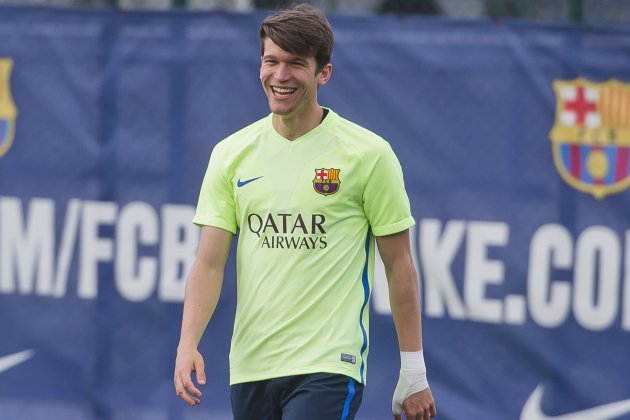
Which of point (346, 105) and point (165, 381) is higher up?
point (346, 105)

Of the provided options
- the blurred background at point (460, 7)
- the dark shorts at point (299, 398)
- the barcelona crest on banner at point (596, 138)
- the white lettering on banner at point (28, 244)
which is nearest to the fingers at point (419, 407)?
the dark shorts at point (299, 398)

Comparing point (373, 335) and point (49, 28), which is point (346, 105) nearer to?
point (373, 335)

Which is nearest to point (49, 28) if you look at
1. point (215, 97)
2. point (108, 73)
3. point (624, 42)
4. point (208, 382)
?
point (108, 73)

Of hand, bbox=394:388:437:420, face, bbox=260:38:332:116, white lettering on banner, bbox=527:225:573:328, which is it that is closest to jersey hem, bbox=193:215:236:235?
face, bbox=260:38:332:116

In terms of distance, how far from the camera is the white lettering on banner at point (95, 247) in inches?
233

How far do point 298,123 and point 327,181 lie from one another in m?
0.23

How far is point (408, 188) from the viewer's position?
225 inches

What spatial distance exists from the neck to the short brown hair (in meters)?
0.17

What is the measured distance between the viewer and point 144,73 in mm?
5977

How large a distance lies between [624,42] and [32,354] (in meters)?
3.48

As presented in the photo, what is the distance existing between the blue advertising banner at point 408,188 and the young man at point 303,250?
1.95 meters

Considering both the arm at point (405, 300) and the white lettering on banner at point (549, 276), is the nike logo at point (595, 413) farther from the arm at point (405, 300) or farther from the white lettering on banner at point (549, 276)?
the arm at point (405, 300)

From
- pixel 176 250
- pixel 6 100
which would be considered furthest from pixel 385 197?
pixel 6 100

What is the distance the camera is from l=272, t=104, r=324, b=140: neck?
374 cm
